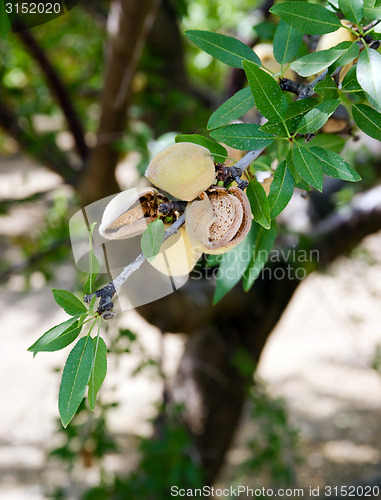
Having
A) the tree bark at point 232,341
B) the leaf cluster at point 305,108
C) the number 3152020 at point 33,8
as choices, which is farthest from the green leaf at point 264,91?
the tree bark at point 232,341

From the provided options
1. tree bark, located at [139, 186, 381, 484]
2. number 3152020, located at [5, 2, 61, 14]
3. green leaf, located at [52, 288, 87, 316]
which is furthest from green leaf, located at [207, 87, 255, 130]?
tree bark, located at [139, 186, 381, 484]

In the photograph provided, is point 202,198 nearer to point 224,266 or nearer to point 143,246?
point 143,246

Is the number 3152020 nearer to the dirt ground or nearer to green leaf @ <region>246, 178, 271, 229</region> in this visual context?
green leaf @ <region>246, 178, 271, 229</region>

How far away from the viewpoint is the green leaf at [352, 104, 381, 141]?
48cm

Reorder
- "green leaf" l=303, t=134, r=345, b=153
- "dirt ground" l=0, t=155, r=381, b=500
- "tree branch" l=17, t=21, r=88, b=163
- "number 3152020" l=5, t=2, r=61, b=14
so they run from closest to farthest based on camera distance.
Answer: "green leaf" l=303, t=134, r=345, b=153 → "number 3152020" l=5, t=2, r=61, b=14 → "tree branch" l=17, t=21, r=88, b=163 → "dirt ground" l=0, t=155, r=381, b=500

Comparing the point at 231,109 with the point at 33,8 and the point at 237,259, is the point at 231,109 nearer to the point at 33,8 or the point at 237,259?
the point at 237,259

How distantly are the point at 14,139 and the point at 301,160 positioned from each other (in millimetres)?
1581

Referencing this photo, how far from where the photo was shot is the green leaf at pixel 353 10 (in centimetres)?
47

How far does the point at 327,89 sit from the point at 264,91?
0.06m

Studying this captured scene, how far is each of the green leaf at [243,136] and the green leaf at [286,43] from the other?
0.15m

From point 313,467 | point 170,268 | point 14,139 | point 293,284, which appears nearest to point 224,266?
point 170,268

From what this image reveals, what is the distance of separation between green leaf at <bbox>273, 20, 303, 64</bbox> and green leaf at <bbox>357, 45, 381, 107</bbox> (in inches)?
6.1

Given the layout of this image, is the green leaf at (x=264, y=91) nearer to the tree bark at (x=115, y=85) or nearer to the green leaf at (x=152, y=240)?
the green leaf at (x=152, y=240)

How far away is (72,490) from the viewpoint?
2.75 m
